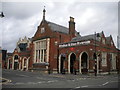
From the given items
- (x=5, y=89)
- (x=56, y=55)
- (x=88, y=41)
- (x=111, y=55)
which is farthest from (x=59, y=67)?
(x=5, y=89)

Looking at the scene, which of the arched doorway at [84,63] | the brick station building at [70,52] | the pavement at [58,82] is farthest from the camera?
the arched doorway at [84,63]

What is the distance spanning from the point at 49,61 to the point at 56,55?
2283 millimetres

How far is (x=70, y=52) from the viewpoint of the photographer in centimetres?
3619

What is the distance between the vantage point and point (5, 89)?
40.8 ft

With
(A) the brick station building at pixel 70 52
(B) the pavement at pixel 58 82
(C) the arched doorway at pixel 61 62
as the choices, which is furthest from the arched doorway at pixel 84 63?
(B) the pavement at pixel 58 82

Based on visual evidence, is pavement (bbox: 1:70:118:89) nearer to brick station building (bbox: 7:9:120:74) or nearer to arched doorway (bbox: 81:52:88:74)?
brick station building (bbox: 7:9:120:74)

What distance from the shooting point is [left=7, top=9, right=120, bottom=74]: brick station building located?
3384cm

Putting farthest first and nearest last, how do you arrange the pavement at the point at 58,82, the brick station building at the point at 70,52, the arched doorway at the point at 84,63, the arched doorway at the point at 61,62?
1. the arched doorway at the point at 61,62
2. the arched doorway at the point at 84,63
3. the brick station building at the point at 70,52
4. the pavement at the point at 58,82

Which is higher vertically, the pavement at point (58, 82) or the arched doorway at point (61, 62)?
the arched doorway at point (61, 62)

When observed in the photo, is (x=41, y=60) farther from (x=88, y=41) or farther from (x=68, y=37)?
(x=88, y=41)

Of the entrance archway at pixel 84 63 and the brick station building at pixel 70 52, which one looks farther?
the entrance archway at pixel 84 63

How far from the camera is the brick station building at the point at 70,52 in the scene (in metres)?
33.8

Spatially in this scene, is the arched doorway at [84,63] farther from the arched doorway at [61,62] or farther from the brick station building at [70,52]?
Answer: the arched doorway at [61,62]

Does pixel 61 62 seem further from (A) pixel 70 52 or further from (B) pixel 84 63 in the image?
(B) pixel 84 63
